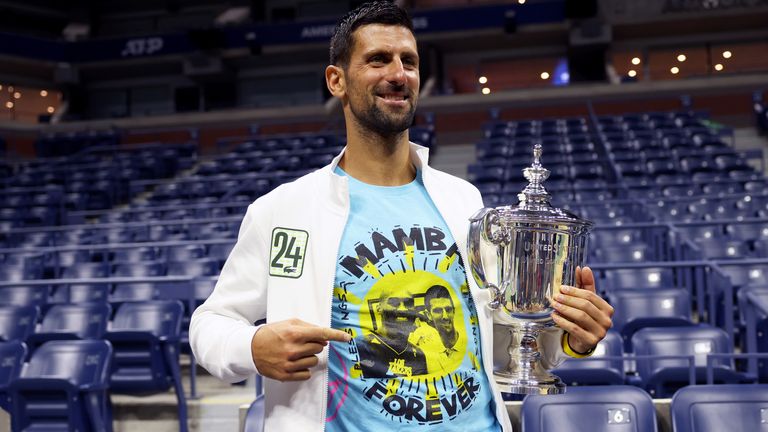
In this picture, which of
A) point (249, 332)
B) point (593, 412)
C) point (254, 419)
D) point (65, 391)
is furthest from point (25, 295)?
point (249, 332)

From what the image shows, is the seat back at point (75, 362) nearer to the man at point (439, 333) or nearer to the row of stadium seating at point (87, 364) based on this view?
the row of stadium seating at point (87, 364)

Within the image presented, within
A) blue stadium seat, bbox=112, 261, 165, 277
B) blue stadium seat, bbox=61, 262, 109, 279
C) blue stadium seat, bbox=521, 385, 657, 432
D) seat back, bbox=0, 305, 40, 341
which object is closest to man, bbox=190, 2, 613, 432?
blue stadium seat, bbox=521, 385, 657, 432

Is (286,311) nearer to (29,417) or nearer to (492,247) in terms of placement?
(492,247)

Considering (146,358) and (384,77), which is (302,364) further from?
(146,358)

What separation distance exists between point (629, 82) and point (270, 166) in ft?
25.5

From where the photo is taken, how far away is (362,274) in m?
1.39

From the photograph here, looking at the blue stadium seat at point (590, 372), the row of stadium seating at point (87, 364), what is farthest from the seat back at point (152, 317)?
the blue stadium seat at point (590, 372)

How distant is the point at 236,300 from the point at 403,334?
0.32 metres

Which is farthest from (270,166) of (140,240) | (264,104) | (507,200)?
(264,104)

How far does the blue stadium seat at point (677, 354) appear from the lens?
11.5 ft

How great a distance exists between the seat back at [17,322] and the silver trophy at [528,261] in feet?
13.5

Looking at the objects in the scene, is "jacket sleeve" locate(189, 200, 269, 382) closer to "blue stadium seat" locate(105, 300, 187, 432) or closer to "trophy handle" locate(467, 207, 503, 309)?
"trophy handle" locate(467, 207, 503, 309)

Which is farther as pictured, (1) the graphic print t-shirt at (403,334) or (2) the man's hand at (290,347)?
(1) the graphic print t-shirt at (403,334)

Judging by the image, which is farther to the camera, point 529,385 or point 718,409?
point 718,409
